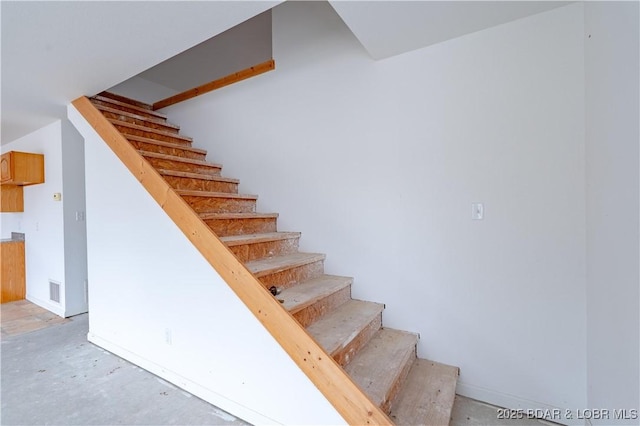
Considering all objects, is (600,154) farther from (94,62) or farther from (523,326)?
(94,62)

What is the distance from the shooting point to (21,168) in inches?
131

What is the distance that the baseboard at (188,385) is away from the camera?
1616mm

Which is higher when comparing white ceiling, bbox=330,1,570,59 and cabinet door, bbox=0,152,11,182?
white ceiling, bbox=330,1,570,59

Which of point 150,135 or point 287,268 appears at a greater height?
point 150,135

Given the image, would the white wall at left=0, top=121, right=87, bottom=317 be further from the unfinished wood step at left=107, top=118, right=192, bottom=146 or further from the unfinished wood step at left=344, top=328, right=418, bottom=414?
the unfinished wood step at left=344, top=328, right=418, bottom=414

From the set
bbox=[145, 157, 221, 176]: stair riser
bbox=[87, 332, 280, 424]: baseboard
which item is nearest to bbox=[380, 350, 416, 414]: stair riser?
bbox=[87, 332, 280, 424]: baseboard

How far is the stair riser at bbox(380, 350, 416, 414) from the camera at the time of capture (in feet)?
4.90

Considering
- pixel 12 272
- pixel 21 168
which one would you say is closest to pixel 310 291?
pixel 21 168

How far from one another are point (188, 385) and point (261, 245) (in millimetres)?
1046

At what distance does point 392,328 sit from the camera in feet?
7.13

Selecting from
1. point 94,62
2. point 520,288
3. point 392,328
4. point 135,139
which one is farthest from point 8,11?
point 520,288

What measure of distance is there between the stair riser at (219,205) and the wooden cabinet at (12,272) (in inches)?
136

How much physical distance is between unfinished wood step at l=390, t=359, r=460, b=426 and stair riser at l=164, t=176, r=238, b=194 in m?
2.24

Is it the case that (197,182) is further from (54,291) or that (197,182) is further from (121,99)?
(54,291)
